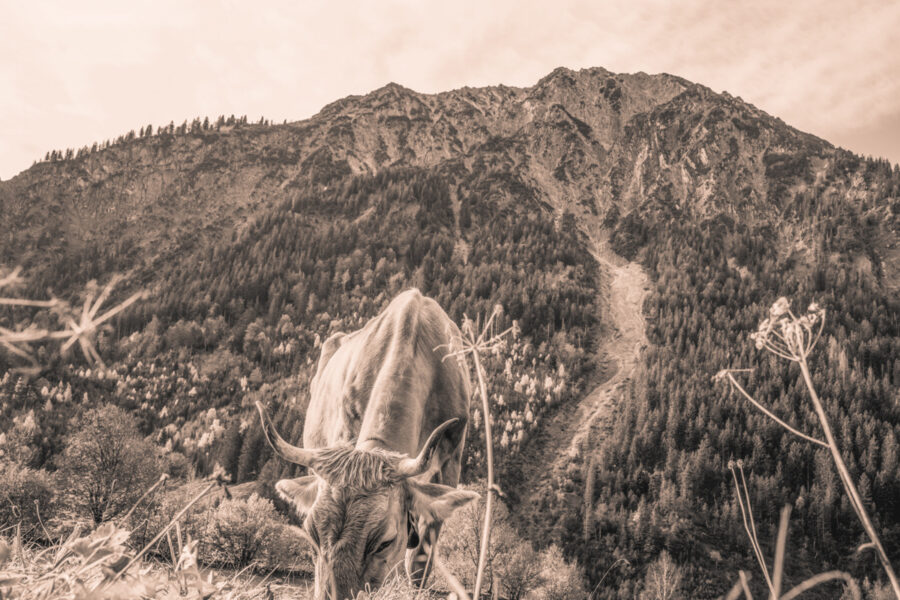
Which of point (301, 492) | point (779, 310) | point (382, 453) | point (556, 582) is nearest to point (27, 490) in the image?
point (301, 492)

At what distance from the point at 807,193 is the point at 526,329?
11364cm

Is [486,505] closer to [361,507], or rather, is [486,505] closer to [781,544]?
[781,544]

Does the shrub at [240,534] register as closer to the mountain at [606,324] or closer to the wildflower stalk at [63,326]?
the wildflower stalk at [63,326]

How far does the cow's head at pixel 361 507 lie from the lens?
412 cm

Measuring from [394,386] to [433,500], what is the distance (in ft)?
6.92

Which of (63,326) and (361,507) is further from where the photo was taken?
(361,507)

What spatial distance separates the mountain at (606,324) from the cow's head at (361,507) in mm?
52371

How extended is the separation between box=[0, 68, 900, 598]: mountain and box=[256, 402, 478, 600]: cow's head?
5237 cm

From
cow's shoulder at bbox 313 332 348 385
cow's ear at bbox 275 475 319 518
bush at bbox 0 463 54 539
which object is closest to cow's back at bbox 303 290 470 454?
cow's ear at bbox 275 475 319 518

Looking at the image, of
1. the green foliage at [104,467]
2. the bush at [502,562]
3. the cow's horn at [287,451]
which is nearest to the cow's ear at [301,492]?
the cow's horn at [287,451]

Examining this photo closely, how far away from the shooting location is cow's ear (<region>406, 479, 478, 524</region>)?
15.3ft

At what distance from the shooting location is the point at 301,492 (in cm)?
496

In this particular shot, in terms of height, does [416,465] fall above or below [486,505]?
below

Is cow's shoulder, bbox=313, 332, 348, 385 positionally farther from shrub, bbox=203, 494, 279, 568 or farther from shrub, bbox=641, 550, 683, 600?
shrub, bbox=641, 550, 683, 600
